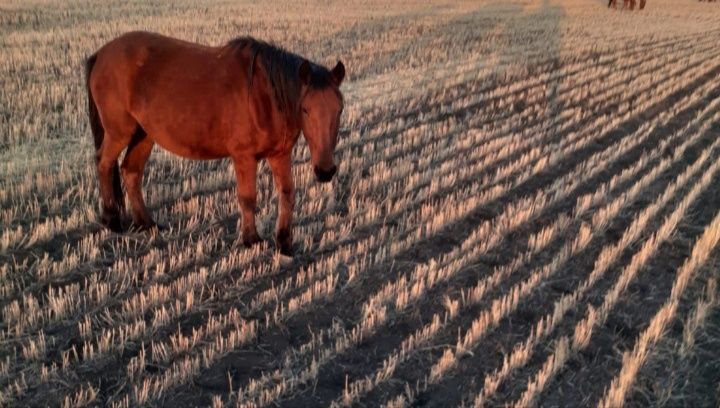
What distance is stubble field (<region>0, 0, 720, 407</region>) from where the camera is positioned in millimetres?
4168

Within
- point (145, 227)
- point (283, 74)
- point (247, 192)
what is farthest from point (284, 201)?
point (145, 227)

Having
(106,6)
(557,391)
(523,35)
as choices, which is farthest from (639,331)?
(106,6)

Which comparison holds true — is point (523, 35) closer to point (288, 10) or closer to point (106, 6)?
point (288, 10)

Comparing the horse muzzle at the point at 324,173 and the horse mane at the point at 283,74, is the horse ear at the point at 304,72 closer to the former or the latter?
the horse mane at the point at 283,74

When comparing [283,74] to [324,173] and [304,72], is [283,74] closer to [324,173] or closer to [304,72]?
A: [304,72]

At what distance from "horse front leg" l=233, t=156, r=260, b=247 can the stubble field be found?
20 cm

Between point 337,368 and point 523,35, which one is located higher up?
point 523,35

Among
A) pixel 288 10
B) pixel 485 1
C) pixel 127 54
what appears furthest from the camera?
pixel 485 1

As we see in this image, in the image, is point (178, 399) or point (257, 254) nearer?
point (178, 399)

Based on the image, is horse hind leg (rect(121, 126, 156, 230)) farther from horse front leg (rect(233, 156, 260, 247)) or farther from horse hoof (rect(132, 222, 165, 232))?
horse front leg (rect(233, 156, 260, 247))

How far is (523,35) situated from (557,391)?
2058 centimetres

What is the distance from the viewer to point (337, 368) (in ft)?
14.1

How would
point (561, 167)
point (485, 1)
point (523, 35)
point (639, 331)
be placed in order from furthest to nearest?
point (485, 1) → point (523, 35) → point (561, 167) → point (639, 331)

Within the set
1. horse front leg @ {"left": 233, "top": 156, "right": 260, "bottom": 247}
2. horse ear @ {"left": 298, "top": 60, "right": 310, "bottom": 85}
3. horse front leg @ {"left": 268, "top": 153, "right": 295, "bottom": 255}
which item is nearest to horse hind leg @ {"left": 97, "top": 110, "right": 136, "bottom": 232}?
horse front leg @ {"left": 233, "top": 156, "right": 260, "bottom": 247}
